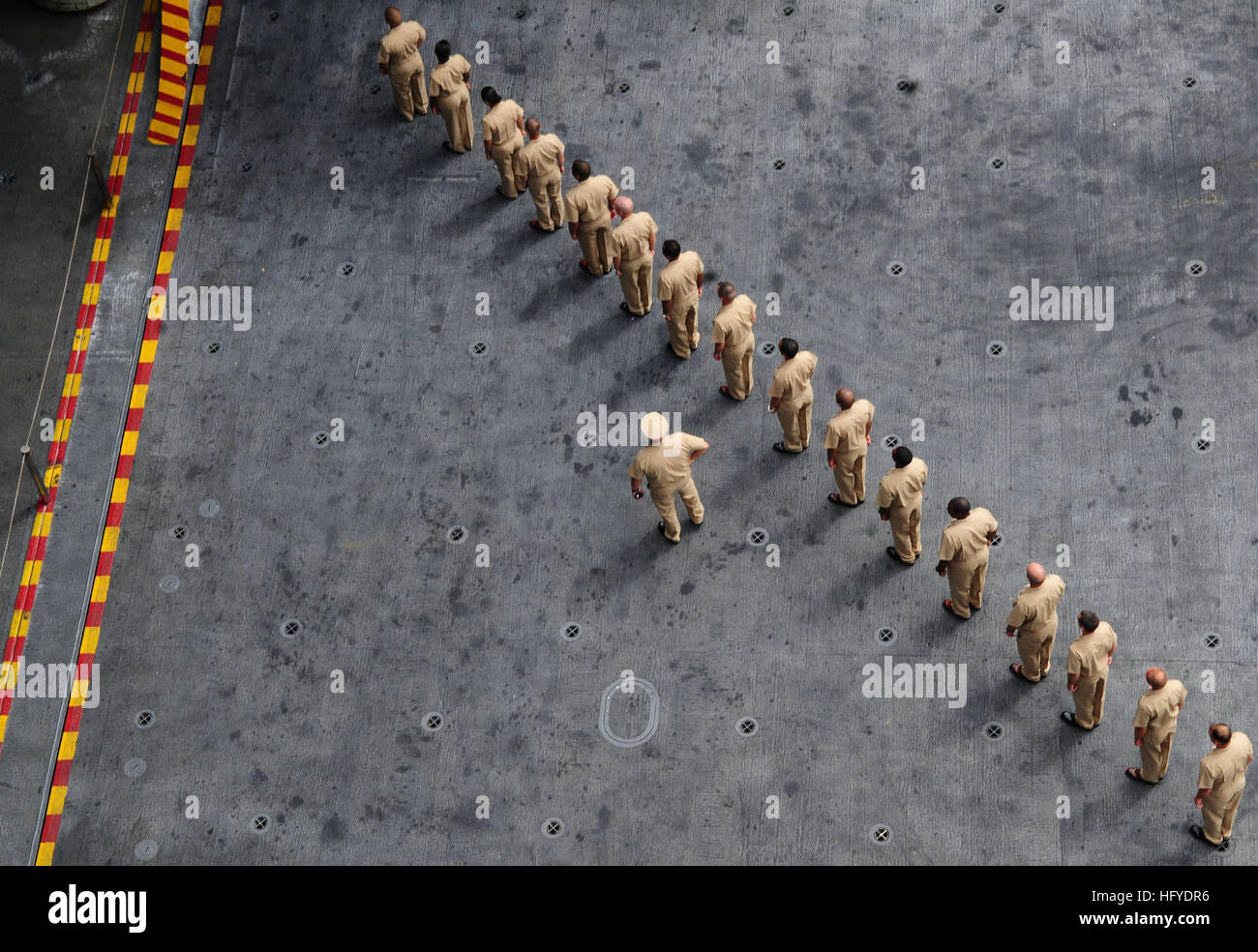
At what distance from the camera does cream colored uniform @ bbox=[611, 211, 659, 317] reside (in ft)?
95.0

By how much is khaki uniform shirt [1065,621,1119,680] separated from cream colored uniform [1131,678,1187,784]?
572 mm

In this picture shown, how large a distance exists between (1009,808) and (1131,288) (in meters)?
7.47

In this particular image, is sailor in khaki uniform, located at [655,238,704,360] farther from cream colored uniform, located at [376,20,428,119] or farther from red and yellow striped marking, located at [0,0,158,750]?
red and yellow striped marking, located at [0,0,158,750]

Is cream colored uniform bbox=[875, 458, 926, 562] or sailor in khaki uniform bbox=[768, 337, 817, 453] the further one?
sailor in khaki uniform bbox=[768, 337, 817, 453]

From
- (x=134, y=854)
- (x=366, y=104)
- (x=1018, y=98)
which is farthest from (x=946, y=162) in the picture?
(x=134, y=854)

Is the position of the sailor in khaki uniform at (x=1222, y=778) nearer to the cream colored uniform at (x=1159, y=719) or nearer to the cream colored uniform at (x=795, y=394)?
the cream colored uniform at (x=1159, y=719)

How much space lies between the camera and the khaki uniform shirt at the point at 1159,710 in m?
25.1

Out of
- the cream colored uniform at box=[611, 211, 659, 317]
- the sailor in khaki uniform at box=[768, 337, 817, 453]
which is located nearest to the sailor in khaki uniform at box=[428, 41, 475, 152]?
the cream colored uniform at box=[611, 211, 659, 317]

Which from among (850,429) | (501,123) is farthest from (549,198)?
(850,429)

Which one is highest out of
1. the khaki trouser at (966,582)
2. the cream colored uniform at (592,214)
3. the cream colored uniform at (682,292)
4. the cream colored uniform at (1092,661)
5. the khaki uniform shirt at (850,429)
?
the cream colored uniform at (592,214)

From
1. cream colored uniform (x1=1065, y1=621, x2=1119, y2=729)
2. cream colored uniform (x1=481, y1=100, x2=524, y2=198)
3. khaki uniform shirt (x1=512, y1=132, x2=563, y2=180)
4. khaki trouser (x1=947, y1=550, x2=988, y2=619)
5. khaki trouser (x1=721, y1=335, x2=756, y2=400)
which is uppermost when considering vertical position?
cream colored uniform (x1=481, y1=100, x2=524, y2=198)

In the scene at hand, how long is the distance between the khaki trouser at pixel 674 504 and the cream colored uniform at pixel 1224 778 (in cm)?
667

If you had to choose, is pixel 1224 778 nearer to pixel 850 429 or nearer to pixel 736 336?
pixel 850 429

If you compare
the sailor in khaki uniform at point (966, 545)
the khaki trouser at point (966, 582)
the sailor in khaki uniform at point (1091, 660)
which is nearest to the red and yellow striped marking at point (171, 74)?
the sailor in khaki uniform at point (966, 545)
